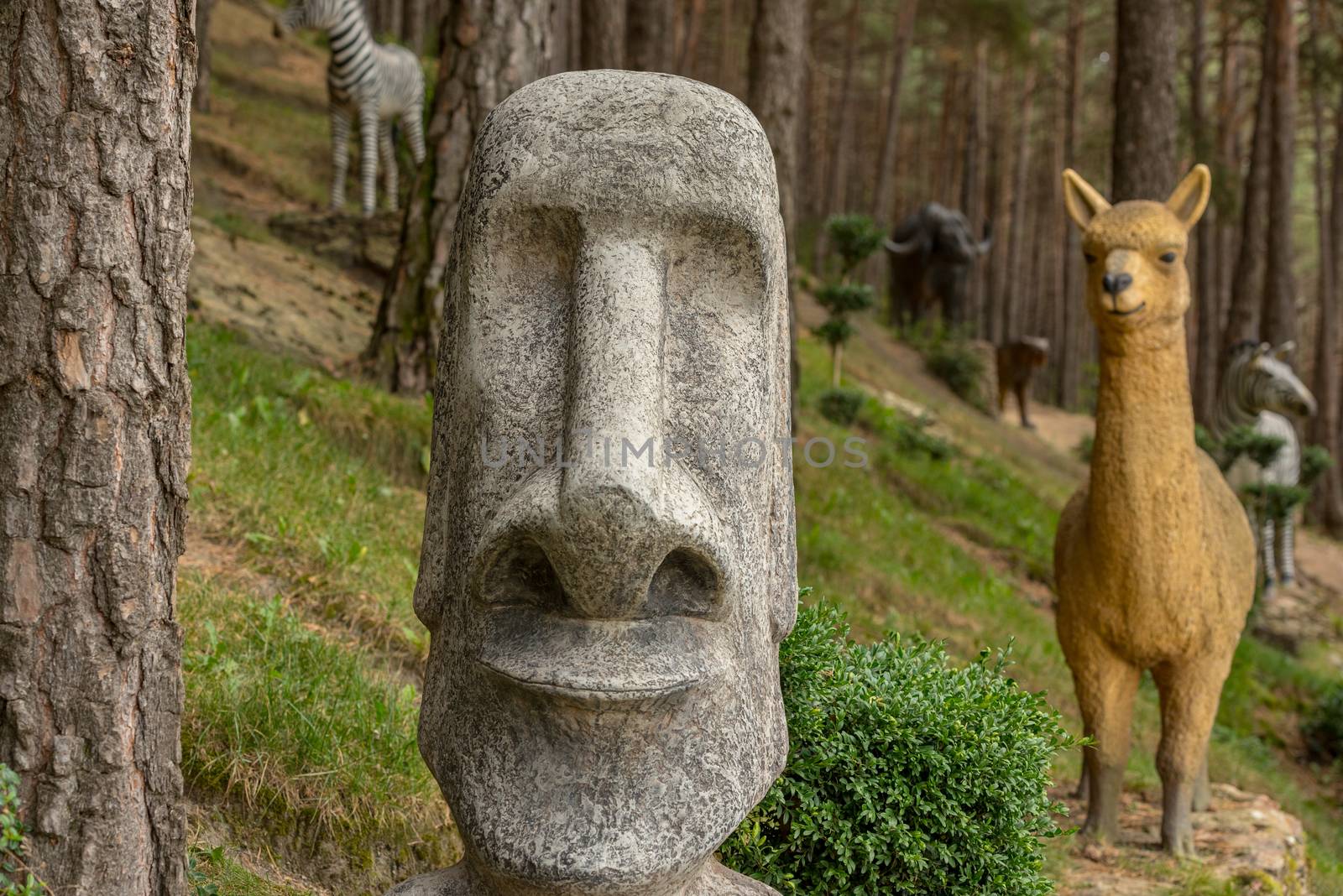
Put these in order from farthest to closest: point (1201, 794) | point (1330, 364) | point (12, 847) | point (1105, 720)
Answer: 1. point (1330, 364)
2. point (1201, 794)
3. point (1105, 720)
4. point (12, 847)

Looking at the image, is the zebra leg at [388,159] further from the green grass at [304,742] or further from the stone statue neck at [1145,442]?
the stone statue neck at [1145,442]

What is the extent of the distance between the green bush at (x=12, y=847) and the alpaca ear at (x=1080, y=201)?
4487 mm

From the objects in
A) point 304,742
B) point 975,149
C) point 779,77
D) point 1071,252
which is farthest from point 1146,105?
point 1071,252

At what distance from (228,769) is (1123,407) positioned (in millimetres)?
3526

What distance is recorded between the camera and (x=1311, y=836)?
24.8ft

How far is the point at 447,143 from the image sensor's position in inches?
273

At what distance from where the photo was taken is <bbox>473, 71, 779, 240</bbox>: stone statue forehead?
260 centimetres

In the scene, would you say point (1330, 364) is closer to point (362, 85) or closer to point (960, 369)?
point (960, 369)

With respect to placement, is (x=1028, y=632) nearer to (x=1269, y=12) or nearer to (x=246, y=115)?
(x=1269, y=12)

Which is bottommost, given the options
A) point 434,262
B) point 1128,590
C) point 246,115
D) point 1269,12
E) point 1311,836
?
point 1311,836

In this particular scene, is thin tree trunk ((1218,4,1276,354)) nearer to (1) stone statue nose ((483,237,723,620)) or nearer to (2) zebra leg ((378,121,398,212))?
(2) zebra leg ((378,121,398,212))

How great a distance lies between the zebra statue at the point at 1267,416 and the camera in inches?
463

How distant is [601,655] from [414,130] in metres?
12.4

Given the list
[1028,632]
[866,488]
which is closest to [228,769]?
[1028,632]
